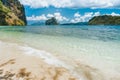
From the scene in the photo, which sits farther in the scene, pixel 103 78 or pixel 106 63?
pixel 106 63

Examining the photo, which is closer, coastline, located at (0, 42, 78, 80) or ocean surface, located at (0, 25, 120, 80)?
coastline, located at (0, 42, 78, 80)

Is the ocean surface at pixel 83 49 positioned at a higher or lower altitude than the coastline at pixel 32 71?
lower

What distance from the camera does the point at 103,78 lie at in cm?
1002

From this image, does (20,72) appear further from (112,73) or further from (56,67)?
(112,73)

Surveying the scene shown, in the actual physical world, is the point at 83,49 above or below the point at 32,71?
below

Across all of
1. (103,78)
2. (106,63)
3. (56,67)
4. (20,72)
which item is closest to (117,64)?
(106,63)

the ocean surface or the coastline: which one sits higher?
the coastline

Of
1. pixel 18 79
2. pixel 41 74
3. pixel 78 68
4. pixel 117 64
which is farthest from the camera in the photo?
pixel 117 64

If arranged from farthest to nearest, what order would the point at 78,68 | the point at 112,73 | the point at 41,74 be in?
1. the point at 78,68
2. the point at 112,73
3. the point at 41,74

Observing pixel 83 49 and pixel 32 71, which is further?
pixel 83 49

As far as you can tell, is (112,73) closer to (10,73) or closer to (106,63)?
(106,63)

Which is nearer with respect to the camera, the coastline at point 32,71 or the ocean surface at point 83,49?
the coastline at point 32,71

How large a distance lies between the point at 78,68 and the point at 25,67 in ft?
9.63

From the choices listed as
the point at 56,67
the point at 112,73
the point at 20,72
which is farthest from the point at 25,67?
the point at 112,73
